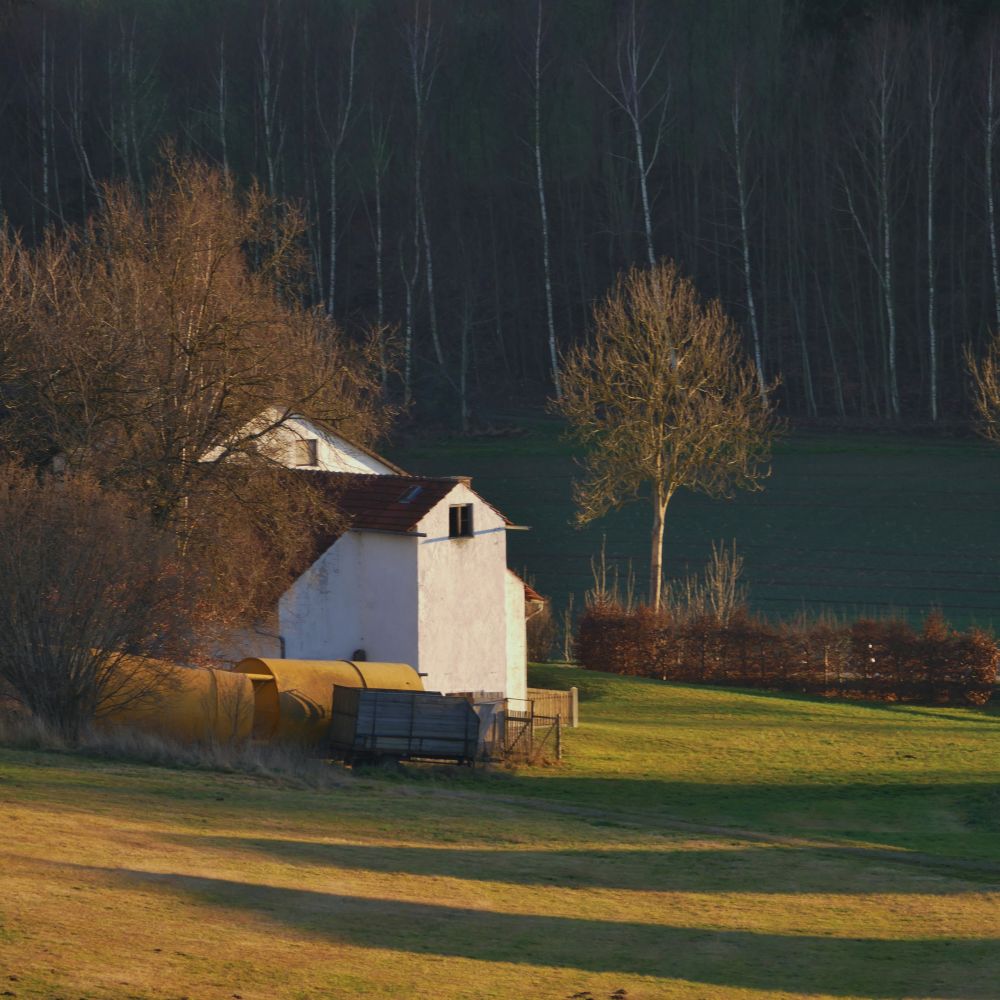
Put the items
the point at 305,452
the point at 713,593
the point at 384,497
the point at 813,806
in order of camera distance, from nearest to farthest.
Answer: the point at 813,806, the point at 384,497, the point at 305,452, the point at 713,593

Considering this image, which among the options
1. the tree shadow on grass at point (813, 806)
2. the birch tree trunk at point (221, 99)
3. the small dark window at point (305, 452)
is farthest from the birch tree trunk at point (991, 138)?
the tree shadow on grass at point (813, 806)

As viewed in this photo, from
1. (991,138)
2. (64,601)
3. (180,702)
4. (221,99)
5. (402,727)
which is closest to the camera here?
(64,601)

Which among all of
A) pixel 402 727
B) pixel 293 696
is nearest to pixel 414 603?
pixel 293 696

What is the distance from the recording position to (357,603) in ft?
120

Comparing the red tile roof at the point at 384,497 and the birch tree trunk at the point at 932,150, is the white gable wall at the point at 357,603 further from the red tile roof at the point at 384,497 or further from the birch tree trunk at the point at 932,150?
the birch tree trunk at the point at 932,150

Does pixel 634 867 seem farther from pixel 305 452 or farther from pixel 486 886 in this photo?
pixel 305 452

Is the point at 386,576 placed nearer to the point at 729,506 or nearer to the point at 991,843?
the point at 991,843

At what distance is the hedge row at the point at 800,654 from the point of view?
42.1 m

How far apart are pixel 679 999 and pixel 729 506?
2028 inches

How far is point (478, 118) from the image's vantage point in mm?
85250

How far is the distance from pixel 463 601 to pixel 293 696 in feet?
27.7

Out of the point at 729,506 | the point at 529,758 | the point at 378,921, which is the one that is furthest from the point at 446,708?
the point at 729,506

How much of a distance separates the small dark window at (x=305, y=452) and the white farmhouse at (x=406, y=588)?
9.47ft

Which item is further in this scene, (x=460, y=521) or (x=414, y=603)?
(x=460, y=521)
